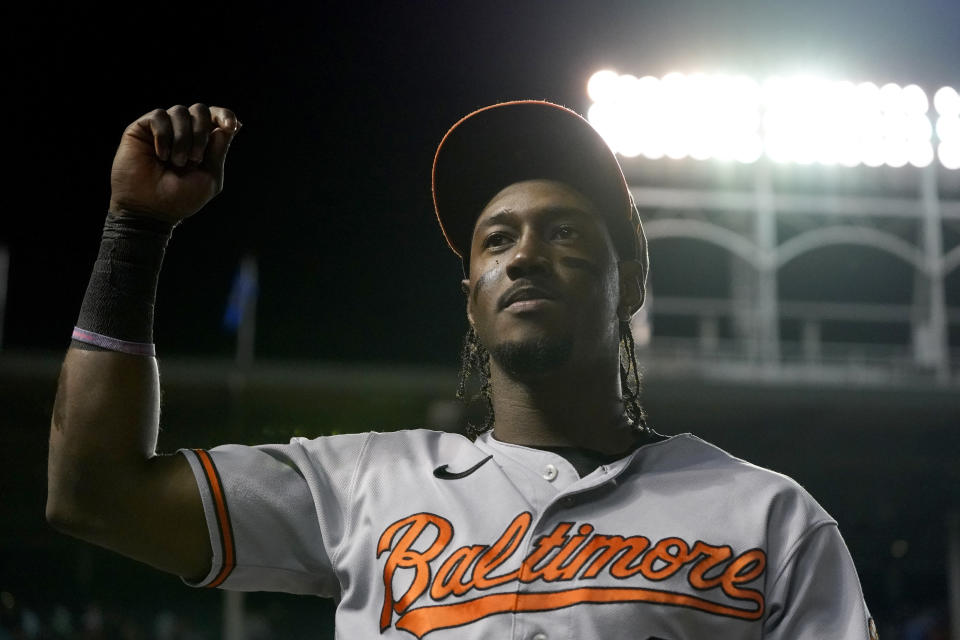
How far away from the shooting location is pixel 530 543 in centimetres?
181

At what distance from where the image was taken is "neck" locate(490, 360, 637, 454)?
2.11 metres

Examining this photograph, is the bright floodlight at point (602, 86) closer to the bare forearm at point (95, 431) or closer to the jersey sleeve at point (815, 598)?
the jersey sleeve at point (815, 598)

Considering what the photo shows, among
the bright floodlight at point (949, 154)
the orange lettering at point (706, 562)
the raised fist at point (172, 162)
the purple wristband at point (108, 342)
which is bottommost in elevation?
the orange lettering at point (706, 562)

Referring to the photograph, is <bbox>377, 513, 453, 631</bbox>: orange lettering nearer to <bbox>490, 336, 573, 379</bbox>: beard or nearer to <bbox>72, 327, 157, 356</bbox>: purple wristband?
<bbox>490, 336, 573, 379</bbox>: beard

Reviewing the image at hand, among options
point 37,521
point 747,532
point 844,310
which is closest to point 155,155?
point 747,532

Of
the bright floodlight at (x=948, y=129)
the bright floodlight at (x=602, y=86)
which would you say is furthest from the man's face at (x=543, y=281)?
the bright floodlight at (x=948, y=129)

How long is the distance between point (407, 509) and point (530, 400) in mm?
388

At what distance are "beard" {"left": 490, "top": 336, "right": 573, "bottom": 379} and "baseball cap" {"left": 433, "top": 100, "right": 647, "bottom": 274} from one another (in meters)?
0.37

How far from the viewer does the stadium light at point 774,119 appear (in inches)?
674

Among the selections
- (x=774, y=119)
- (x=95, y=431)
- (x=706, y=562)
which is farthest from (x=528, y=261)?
(x=774, y=119)

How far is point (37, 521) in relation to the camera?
1603 centimetres

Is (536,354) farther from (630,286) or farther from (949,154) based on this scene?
(949,154)

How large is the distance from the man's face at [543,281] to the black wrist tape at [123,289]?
68 cm

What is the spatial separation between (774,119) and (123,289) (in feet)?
55.9
